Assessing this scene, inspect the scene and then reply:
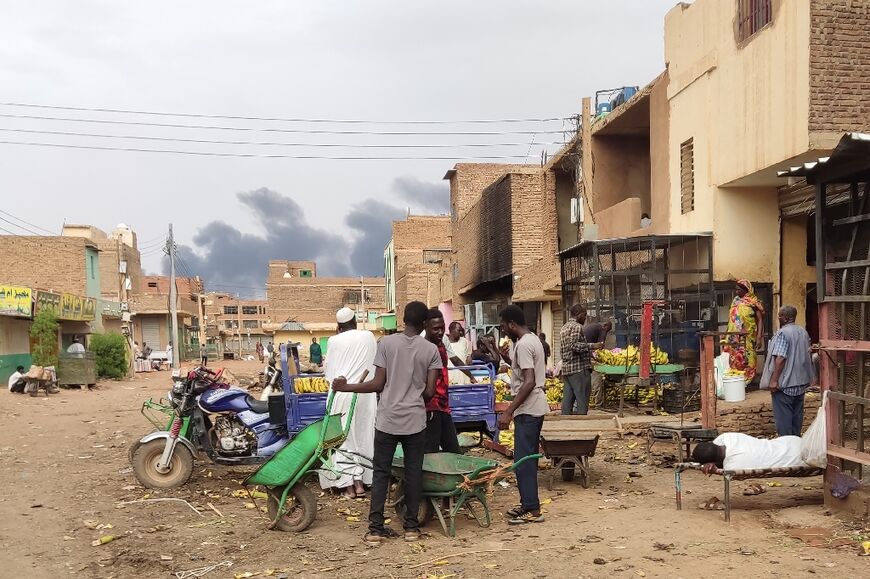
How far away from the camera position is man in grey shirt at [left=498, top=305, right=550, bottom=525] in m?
6.13

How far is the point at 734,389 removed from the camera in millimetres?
10727

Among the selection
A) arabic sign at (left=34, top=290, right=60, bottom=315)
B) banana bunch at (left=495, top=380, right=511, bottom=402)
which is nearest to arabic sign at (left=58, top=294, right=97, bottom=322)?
arabic sign at (left=34, top=290, right=60, bottom=315)

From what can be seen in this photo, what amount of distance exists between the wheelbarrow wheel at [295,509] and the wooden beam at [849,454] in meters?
4.51

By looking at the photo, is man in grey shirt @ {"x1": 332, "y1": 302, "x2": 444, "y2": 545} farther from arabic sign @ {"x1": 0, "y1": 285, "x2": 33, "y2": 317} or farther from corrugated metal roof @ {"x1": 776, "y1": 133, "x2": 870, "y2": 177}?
arabic sign @ {"x1": 0, "y1": 285, "x2": 33, "y2": 317}

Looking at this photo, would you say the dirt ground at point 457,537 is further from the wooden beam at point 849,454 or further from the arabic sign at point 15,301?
the arabic sign at point 15,301

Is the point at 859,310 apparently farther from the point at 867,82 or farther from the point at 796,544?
the point at 867,82

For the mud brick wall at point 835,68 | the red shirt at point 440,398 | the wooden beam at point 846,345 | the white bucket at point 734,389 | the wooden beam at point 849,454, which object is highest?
the mud brick wall at point 835,68

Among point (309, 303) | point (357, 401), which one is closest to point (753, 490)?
point (357, 401)

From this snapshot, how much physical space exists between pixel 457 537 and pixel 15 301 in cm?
2413

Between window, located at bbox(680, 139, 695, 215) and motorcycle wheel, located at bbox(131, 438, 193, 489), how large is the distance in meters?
9.60

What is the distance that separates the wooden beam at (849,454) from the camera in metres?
5.76

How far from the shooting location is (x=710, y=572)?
483 cm

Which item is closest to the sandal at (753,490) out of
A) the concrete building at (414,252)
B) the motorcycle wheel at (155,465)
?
the motorcycle wheel at (155,465)

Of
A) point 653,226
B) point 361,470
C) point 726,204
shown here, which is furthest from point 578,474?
point 653,226
